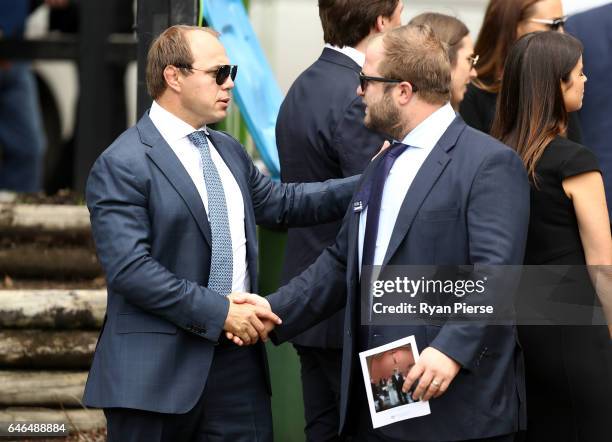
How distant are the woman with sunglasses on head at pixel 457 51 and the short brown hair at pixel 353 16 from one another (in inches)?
14.9

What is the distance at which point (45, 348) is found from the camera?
20.0ft

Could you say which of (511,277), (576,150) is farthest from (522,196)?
(576,150)

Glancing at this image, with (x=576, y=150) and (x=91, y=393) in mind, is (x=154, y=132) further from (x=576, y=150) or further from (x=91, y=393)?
(x=576, y=150)

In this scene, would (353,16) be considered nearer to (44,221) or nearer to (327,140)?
(327,140)

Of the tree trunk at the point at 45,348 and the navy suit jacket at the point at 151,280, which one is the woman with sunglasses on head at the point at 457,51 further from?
the tree trunk at the point at 45,348

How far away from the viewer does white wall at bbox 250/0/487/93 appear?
8570mm

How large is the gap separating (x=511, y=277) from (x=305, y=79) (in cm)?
150

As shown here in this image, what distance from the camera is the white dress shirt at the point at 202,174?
13.9ft

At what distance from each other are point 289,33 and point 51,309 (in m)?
3.21

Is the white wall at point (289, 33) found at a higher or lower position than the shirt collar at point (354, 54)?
lower

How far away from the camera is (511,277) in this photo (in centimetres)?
380

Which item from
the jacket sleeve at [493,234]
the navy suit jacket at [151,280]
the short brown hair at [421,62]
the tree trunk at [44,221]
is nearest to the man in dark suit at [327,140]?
the short brown hair at [421,62]

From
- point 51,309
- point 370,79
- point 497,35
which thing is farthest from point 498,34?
point 51,309

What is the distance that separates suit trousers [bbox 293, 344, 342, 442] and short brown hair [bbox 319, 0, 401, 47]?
1230 millimetres
